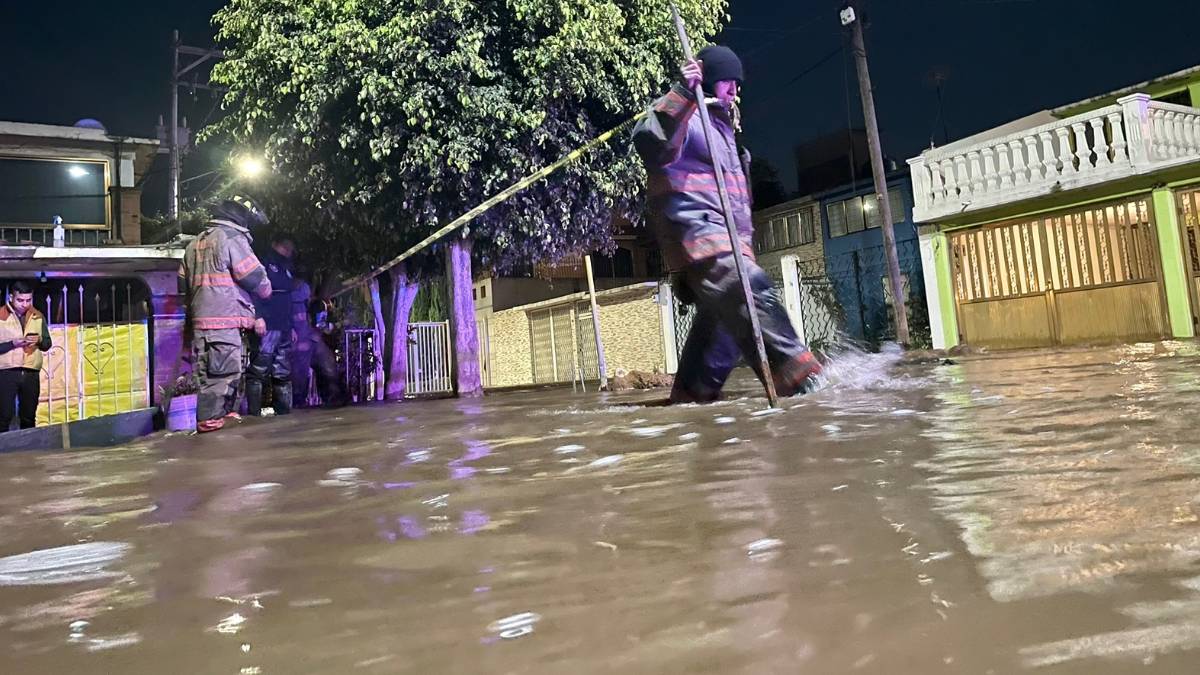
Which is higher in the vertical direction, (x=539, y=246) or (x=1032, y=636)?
(x=539, y=246)

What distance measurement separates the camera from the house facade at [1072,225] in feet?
33.8

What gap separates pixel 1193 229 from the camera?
10398mm

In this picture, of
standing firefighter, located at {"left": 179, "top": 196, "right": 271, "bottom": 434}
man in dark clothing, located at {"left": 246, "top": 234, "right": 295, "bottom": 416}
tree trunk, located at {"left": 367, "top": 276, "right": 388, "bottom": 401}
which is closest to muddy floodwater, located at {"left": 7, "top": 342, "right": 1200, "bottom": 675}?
standing firefighter, located at {"left": 179, "top": 196, "right": 271, "bottom": 434}

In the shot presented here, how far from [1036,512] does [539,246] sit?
36.8 feet

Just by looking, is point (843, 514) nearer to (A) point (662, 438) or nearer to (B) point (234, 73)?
(A) point (662, 438)

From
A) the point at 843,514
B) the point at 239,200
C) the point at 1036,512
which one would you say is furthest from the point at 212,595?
the point at 239,200

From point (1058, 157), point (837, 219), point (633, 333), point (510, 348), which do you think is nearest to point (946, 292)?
point (1058, 157)

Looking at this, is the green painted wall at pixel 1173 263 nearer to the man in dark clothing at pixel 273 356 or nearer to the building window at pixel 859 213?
the building window at pixel 859 213

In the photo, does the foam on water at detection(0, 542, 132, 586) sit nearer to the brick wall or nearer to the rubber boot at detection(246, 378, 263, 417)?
the rubber boot at detection(246, 378, 263, 417)

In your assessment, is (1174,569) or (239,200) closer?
(1174,569)

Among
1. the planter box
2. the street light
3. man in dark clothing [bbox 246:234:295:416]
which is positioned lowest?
the planter box

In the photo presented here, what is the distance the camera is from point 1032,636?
96 centimetres

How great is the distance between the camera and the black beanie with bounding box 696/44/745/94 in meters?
4.51

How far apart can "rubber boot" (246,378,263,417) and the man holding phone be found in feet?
6.53
